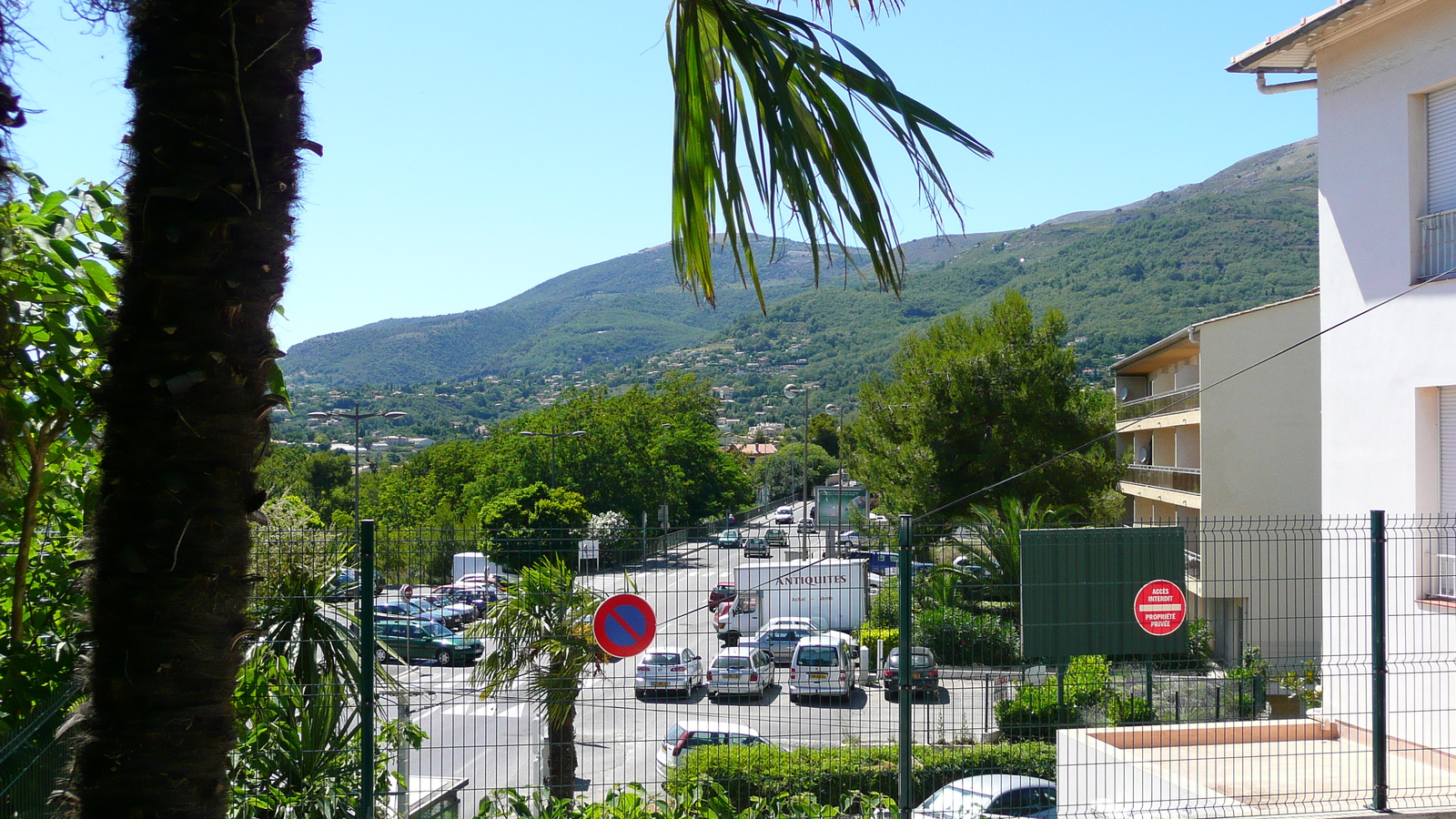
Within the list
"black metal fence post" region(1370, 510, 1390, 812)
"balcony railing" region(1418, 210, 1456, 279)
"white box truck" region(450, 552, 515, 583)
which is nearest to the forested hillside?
"balcony railing" region(1418, 210, 1456, 279)

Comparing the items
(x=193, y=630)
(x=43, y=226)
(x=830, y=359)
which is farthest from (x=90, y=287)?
(x=830, y=359)

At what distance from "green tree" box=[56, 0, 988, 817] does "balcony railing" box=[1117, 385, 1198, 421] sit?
25.6 meters

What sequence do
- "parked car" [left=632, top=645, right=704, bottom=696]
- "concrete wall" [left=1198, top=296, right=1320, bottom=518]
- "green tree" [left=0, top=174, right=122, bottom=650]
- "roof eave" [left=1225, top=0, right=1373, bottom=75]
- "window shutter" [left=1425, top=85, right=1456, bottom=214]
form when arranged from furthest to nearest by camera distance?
1. "concrete wall" [left=1198, top=296, right=1320, bottom=518]
2. "roof eave" [left=1225, top=0, right=1373, bottom=75]
3. "window shutter" [left=1425, top=85, right=1456, bottom=214]
4. "parked car" [left=632, top=645, right=704, bottom=696]
5. "green tree" [left=0, top=174, right=122, bottom=650]

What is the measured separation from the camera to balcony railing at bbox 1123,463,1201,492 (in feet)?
90.8

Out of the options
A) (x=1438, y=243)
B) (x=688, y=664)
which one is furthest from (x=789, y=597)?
(x=1438, y=243)

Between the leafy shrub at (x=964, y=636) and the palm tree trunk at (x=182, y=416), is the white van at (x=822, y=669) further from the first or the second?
the palm tree trunk at (x=182, y=416)

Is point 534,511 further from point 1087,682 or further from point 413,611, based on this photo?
point 413,611

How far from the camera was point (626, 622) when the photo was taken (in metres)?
4.96

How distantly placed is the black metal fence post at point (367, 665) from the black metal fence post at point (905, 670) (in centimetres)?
266

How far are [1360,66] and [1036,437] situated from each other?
24.9 metres

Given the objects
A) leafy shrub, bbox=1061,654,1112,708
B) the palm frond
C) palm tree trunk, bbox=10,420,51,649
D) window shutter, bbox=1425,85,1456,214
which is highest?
window shutter, bbox=1425,85,1456,214

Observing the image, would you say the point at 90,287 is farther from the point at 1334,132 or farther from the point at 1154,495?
the point at 1154,495

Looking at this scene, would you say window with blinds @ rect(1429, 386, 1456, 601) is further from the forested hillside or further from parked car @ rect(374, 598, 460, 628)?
the forested hillside

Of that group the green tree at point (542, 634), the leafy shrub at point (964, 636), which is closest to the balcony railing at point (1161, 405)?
the leafy shrub at point (964, 636)
